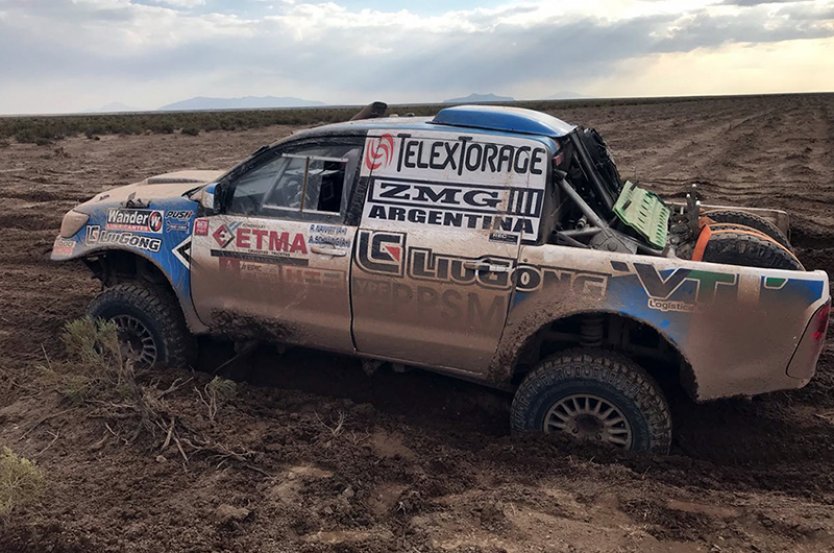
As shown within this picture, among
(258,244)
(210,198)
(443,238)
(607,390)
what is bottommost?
(607,390)

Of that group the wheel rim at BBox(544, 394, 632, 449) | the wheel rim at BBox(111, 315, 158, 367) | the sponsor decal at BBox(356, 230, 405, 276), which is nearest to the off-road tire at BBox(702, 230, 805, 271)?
the wheel rim at BBox(544, 394, 632, 449)

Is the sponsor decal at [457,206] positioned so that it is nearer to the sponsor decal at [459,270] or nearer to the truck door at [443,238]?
the truck door at [443,238]

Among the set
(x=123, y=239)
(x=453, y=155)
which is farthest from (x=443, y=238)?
(x=123, y=239)

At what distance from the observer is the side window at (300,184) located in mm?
4238

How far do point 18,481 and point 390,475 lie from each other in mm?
1886

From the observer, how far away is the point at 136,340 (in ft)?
16.2

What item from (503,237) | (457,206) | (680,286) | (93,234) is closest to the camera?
(680,286)

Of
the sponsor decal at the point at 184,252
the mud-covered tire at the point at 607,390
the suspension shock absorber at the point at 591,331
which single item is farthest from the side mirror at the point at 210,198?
the suspension shock absorber at the point at 591,331

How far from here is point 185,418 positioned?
13.3ft

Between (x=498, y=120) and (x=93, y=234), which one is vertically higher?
(x=498, y=120)

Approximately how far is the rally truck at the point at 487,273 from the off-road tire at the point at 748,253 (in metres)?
0.01

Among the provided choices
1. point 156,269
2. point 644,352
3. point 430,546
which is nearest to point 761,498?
point 644,352

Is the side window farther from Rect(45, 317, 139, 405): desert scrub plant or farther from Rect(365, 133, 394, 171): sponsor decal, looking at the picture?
Rect(45, 317, 139, 405): desert scrub plant

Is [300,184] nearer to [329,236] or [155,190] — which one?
[329,236]
